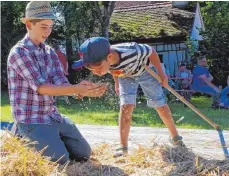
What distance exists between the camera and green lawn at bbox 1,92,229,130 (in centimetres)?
627

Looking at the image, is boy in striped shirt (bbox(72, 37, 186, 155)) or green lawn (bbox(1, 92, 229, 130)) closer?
boy in striped shirt (bbox(72, 37, 186, 155))

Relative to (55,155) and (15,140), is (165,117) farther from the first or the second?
(15,140)

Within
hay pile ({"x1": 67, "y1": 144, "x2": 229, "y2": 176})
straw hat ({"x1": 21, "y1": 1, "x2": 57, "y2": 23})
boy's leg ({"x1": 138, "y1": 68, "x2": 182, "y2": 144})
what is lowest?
hay pile ({"x1": 67, "y1": 144, "x2": 229, "y2": 176})

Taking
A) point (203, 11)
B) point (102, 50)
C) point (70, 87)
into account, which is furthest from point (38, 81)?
point (203, 11)

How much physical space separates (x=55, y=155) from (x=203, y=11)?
60.5 feet

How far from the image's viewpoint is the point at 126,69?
12.2 ft

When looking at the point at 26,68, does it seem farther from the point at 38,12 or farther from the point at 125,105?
the point at 125,105

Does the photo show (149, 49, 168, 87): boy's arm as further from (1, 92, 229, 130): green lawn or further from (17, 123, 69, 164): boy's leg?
(1, 92, 229, 130): green lawn

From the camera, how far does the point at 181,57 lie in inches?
567

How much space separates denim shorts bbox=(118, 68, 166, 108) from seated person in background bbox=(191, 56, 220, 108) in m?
4.94

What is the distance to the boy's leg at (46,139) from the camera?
3365 millimetres

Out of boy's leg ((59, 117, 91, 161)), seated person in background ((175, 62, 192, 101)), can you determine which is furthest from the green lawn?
boy's leg ((59, 117, 91, 161))

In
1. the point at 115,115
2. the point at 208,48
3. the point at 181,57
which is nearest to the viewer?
the point at 115,115

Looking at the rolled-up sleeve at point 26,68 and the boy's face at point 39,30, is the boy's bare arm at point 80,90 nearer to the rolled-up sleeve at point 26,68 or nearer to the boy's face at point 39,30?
the rolled-up sleeve at point 26,68
